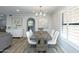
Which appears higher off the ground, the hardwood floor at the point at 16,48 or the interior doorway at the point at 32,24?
the interior doorway at the point at 32,24

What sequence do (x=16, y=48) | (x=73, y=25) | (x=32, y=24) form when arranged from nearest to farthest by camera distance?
(x=73, y=25) → (x=16, y=48) → (x=32, y=24)

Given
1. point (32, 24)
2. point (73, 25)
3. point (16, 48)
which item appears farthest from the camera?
point (32, 24)

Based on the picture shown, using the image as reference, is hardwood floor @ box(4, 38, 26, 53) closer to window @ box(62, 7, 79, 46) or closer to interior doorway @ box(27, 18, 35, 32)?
interior doorway @ box(27, 18, 35, 32)

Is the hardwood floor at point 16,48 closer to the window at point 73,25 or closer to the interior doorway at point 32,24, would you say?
the interior doorway at point 32,24

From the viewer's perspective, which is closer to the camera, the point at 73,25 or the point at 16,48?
the point at 73,25

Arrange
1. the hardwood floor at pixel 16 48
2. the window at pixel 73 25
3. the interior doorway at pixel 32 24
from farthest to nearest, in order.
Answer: the interior doorway at pixel 32 24 < the hardwood floor at pixel 16 48 < the window at pixel 73 25

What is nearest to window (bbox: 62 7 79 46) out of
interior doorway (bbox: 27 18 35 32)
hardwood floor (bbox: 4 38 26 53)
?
hardwood floor (bbox: 4 38 26 53)

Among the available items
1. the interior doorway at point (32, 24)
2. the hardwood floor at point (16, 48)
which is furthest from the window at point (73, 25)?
the interior doorway at point (32, 24)

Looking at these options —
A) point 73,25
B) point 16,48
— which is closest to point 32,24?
point 16,48

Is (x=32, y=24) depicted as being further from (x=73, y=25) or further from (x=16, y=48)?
(x=73, y=25)
